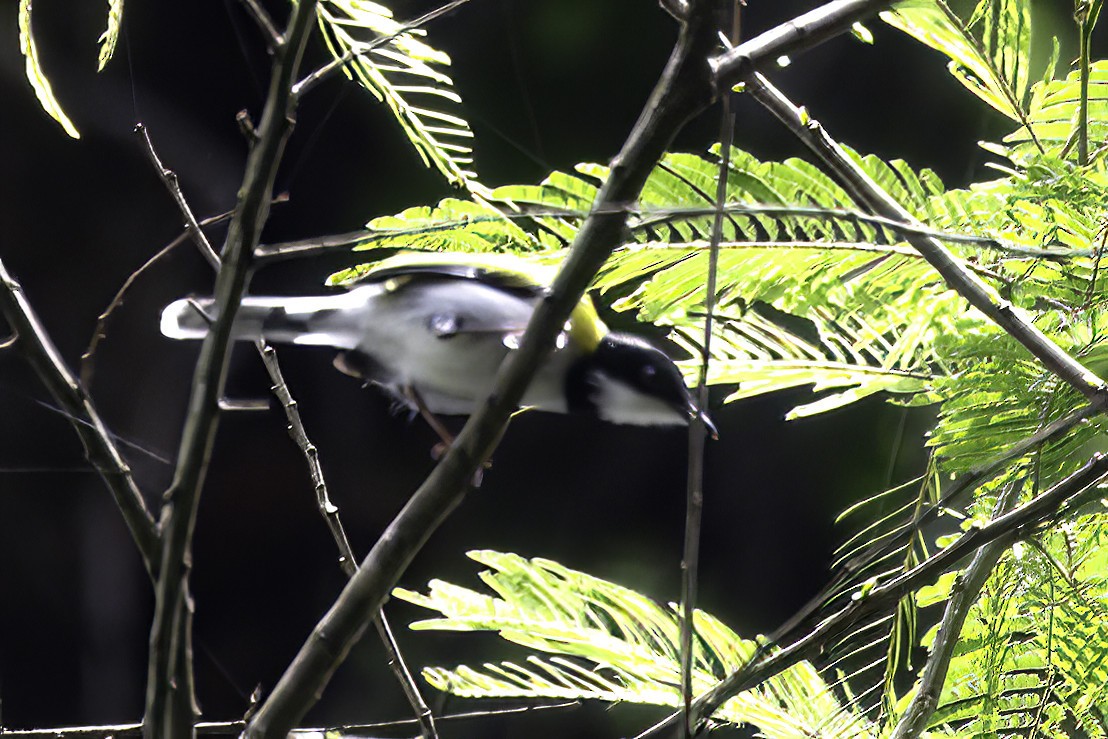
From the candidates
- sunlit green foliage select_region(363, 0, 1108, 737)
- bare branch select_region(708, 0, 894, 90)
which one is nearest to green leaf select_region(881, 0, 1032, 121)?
sunlit green foliage select_region(363, 0, 1108, 737)

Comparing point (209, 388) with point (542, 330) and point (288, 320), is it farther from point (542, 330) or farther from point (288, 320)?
point (288, 320)

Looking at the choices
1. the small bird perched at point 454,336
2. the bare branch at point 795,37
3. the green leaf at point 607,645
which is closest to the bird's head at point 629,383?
the small bird perched at point 454,336

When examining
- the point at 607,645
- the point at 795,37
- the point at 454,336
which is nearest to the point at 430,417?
the point at 454,336

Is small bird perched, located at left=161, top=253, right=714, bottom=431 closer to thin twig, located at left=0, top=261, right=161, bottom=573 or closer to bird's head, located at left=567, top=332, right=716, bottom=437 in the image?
bird's head, located at left=567, top=332, right=716, bottom=437

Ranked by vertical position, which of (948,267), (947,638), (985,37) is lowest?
(947,638)

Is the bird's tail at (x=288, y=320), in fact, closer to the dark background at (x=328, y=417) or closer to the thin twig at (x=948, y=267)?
the dark background at (x=328, y=417)

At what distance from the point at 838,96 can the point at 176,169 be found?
1.45 ft

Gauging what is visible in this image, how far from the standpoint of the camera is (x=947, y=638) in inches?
13.1

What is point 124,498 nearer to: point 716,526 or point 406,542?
point 406,542

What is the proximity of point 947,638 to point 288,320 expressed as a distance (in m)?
0.34

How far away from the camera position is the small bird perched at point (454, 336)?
44 cm

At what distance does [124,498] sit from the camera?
0.27 meters

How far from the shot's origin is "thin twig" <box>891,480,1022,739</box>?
1.05 feet

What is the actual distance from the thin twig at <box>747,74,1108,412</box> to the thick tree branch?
0.16m
